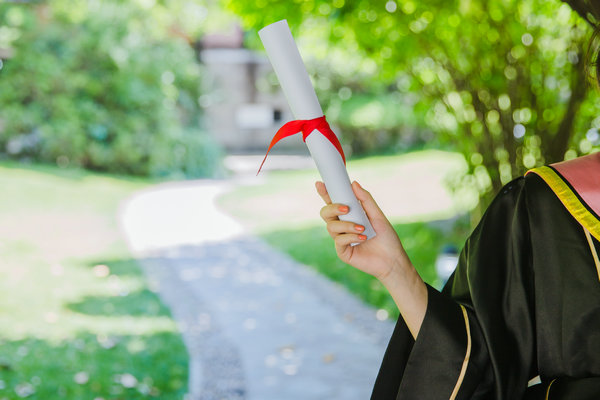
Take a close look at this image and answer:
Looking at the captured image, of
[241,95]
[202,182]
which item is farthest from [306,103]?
[241,95]

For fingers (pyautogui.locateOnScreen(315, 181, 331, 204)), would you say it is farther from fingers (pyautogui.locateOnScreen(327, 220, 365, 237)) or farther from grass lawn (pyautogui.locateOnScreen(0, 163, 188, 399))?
grass lawn (pyautogui.locateOnScreen(0, 163, 188, 399))

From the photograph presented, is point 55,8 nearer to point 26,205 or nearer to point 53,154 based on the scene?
point 53,154

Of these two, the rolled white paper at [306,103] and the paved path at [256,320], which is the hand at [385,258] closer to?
the rolled white paper at [306,103]

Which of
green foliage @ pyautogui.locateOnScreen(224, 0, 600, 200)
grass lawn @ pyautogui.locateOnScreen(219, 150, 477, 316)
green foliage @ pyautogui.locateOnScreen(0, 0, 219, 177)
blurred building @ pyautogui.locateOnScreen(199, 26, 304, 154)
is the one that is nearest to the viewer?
green foliage @ pyautogui.locateOnScreen(224, 0, 600, 200)

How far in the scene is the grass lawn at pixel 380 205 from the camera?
→ 703 cm

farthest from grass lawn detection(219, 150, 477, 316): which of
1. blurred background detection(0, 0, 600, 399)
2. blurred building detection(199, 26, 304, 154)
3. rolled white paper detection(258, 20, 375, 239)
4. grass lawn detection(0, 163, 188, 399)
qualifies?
blurred building detection(199, 26, 304, 154)

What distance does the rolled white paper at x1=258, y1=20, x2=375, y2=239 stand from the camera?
1.09m

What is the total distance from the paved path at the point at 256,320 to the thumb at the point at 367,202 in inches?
120

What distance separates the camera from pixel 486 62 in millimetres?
4727

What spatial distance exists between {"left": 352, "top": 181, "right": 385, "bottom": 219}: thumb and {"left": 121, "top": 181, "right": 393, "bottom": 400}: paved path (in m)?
3.06

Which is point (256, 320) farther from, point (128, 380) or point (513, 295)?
point (513, 295)

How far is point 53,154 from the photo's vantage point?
14117 millimetres

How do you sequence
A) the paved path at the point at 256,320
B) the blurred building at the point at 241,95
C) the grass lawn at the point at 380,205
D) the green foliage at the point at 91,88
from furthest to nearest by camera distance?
the blurred building at the point at 241,95, the green foliage at the point at 91,88, the grass lawn at the point at 380,205, the paved path at the point at 256,320

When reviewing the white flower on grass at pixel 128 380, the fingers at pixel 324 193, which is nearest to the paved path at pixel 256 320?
Result: the white flower on grass at pixel 128 380
